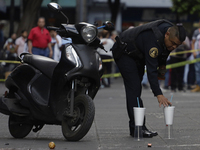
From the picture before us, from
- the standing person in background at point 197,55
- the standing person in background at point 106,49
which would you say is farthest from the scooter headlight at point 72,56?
the standing person in background at point 106,49

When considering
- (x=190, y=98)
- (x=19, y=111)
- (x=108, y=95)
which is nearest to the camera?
(x=19, y=111)

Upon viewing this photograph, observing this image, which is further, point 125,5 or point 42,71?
point 125,5

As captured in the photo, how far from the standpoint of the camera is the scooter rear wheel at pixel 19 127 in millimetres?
5867

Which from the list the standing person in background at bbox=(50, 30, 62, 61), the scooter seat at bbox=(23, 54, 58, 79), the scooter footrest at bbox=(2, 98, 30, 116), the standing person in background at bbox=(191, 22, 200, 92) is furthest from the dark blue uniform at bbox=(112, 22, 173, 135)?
the standing person in background at bbox=(50, 30, 62, 61)

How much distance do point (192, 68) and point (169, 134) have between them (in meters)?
9.07

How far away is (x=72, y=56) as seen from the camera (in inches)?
216

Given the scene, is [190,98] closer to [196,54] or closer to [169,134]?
[196,54]

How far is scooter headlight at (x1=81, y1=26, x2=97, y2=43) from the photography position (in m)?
5.48

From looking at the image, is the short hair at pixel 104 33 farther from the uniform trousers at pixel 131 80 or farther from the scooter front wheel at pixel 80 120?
the scooter front wheel at pixel 80 120

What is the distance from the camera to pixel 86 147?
5.16 m

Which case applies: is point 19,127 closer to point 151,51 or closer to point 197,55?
point 151,51

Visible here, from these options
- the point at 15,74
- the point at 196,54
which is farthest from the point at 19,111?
the point at 196,54

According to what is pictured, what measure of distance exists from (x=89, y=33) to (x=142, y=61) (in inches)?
32.7

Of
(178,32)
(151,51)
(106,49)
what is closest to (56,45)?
(106,49)
